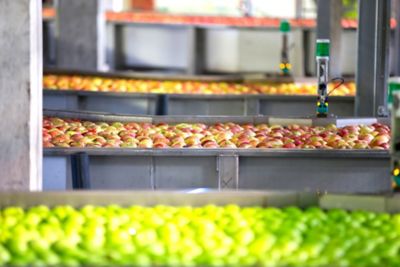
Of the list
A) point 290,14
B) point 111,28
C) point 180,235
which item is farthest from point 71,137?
point 290,14

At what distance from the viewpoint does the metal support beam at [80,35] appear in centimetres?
1786


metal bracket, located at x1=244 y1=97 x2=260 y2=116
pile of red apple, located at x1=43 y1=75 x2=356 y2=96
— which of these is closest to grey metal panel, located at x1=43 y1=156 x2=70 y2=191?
metal bracket, located at x1=244 y1=97 x2=260 y2=116

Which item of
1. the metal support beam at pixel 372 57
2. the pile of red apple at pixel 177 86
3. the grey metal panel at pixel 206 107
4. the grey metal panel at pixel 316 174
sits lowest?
the grey metal panel at pixel 316 174

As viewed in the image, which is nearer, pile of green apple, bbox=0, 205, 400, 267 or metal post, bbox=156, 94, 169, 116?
pile of green apple, bbox=0, 205, 400, 267

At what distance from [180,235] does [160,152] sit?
2.38m

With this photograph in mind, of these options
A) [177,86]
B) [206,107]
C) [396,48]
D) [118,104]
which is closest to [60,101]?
[118,104]

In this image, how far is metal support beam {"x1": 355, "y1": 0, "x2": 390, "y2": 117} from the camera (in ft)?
36.6

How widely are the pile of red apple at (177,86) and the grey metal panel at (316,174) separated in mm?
5992

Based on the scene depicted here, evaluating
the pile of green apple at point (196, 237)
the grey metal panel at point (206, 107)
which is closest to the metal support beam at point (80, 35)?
the grey metal panel at point (206, 107)

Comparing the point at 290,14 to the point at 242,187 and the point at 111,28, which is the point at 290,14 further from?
the point at 242,187

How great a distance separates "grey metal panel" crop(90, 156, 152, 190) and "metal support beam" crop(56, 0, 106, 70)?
10.4 meters

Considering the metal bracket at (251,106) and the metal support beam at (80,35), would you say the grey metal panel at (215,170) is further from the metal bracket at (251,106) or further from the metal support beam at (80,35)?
the metal support beam at (80,35)

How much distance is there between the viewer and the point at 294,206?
5977mm

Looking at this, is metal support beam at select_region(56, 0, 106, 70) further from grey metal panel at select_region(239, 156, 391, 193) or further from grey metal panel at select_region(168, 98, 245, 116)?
grey metal panel at select_region(239, 156, 391, 193)
